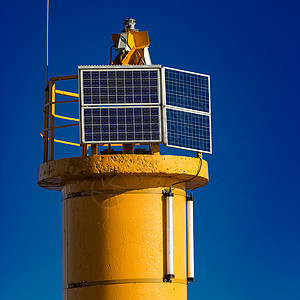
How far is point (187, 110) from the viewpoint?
22.4m

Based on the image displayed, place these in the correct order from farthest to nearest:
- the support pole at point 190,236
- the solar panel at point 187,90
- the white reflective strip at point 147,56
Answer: the white reflective strip at point 147,56 < the support pole at point 190,236 < the solar panel at point 187,90

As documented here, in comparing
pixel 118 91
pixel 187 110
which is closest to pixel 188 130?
pixel 187 110

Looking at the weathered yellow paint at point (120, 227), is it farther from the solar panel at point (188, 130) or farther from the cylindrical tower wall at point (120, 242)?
the solar panel at point (188, 130)

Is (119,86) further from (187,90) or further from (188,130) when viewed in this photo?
(188,130)

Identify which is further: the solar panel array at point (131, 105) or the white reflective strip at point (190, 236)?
the white reflective strip at point (190, 236)

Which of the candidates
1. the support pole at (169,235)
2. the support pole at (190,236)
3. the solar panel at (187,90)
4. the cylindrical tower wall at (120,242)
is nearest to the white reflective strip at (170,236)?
the support pole at (169,235)

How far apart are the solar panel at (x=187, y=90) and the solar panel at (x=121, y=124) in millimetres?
703

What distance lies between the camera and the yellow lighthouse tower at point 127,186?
69.8 feet

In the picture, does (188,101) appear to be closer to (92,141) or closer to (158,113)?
(158,113)

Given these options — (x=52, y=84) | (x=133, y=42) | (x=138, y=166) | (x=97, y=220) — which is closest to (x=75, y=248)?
(x=97, y=220)

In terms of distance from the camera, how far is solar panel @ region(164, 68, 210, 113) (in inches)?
865

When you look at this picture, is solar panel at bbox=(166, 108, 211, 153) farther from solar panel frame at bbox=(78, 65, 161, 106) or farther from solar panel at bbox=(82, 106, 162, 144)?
solar panel frame at bbox=(78, 65, 161, 106)

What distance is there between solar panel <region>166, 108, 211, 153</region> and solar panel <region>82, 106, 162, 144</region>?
34 cm

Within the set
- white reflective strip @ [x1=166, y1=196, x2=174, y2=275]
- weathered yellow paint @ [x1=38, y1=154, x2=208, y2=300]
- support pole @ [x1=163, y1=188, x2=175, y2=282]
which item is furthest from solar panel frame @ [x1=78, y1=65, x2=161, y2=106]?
white reflective strip @ [x1=166, y1=196, x2=174, y2=275]
